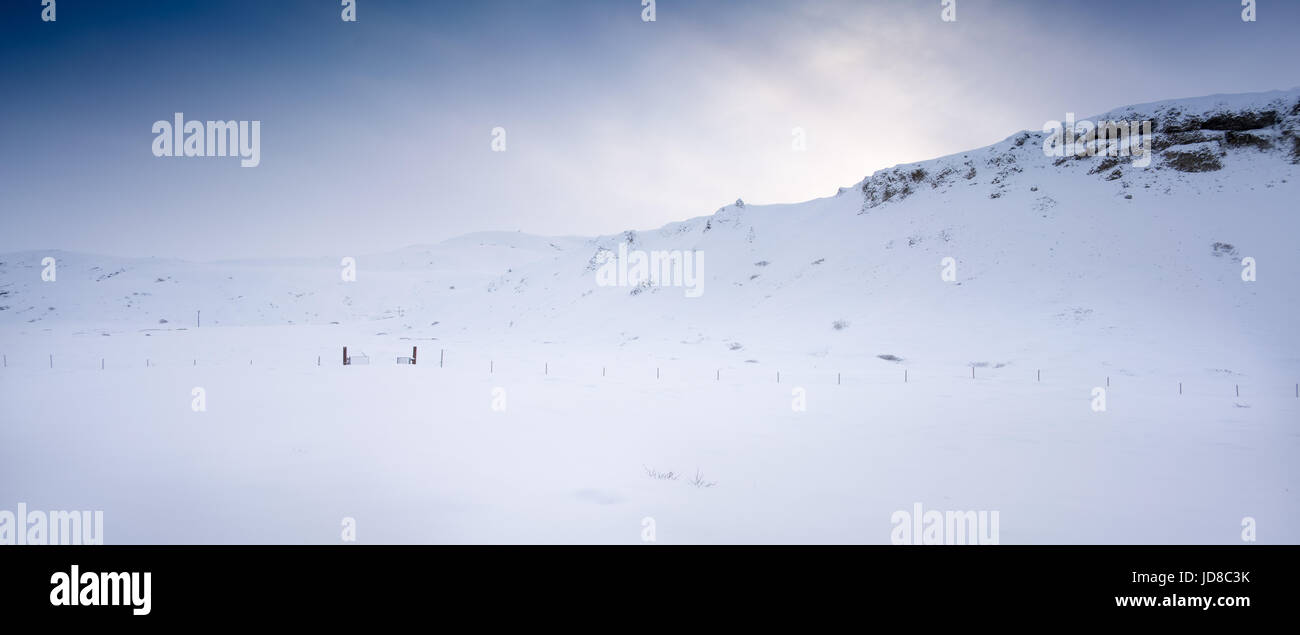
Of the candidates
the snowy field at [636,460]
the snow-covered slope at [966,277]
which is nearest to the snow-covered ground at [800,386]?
the snowy field at [636,460]

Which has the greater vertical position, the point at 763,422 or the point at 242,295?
the point at 242,295

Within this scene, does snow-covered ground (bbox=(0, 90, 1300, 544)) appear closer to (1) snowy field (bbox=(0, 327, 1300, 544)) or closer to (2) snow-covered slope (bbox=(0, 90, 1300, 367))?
(1) snowy field (bbox=(0, 327, 1300, 544))

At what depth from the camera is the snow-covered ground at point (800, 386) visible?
27.6 feet

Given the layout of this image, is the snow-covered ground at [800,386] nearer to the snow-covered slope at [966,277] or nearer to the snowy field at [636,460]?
the snowy field at [636,460]

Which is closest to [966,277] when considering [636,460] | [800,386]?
[800,386]

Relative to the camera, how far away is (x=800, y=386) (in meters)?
20.8

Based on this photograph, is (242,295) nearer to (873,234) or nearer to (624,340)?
(624,340)

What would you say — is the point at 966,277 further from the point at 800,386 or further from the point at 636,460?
the point at 636,460

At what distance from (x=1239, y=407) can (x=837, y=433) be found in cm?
1372

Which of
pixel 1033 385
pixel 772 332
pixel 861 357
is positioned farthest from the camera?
pixel 772 332

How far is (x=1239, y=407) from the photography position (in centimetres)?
1623

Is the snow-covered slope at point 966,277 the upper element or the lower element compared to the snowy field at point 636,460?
upper
